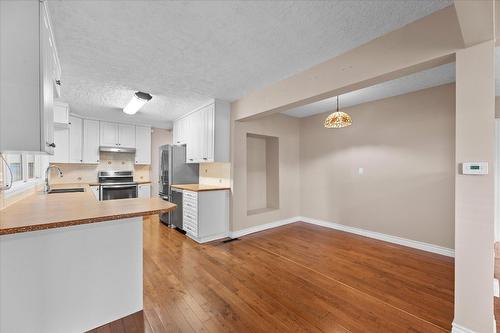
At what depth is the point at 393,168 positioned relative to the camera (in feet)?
12.2

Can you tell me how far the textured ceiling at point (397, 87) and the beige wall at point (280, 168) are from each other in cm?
66

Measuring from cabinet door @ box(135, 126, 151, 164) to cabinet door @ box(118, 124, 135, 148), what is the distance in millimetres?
95

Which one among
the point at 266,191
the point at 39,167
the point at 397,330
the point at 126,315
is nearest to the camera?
the point at 397,330

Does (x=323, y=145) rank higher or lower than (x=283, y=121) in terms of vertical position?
lower

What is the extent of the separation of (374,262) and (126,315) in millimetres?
3058

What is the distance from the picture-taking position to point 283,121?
4984mm

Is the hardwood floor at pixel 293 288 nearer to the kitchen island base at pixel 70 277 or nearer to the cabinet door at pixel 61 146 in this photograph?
the kitchen island base at pixel 70 277

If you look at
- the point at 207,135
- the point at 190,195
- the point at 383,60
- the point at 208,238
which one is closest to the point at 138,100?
the point at 207,135

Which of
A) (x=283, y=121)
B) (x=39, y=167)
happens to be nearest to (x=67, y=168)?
(x=39, y=167)

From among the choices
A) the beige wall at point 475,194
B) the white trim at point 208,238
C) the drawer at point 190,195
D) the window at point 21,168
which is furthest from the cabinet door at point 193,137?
the beige wall at point 475,194

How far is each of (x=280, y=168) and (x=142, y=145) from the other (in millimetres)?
3788

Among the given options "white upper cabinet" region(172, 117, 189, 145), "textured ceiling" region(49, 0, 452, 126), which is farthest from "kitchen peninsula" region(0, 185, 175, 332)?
"white upper cabinet" region(172, 117, 189, 145)

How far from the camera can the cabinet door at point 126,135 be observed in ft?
17.6

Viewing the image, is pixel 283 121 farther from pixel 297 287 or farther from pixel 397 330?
pixel 397 330
